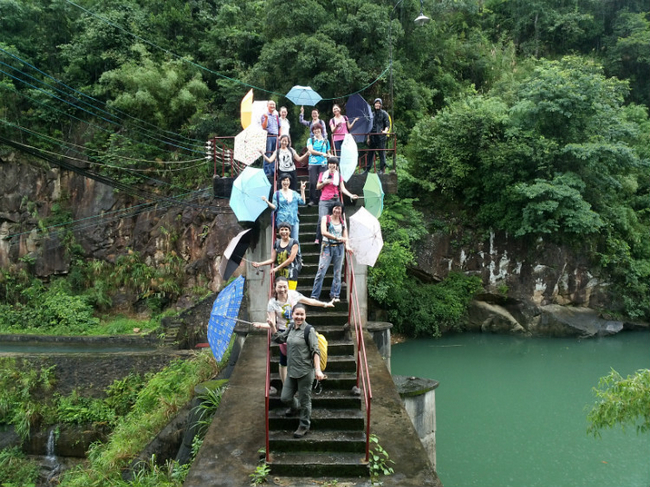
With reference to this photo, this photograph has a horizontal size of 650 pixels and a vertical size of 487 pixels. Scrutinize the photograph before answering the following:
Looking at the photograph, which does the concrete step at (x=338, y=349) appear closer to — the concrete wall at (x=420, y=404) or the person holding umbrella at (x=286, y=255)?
the person holding umbrella at (x=286, y=255)

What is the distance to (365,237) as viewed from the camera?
6906mm

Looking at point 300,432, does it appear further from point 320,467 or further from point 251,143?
point 251,143

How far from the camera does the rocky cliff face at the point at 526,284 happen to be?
57.7 feet

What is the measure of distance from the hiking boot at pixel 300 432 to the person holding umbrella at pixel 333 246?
1813 millimetres

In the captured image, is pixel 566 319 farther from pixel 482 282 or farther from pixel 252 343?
pixel 252 343

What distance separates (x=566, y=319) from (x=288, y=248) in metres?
14.3

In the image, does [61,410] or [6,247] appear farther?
[6,247]

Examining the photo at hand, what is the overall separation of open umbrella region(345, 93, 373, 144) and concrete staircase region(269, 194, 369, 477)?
185 inches

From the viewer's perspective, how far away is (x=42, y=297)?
19250 mm

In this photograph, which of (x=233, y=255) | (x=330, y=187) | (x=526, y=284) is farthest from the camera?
(x=526, y=284)

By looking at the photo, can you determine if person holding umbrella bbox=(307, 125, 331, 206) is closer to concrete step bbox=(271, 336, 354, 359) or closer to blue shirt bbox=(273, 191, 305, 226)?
blue shirt bbox=(273, 191, 305, 226)

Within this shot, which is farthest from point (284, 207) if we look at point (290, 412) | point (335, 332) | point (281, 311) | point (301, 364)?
point (290, 412)

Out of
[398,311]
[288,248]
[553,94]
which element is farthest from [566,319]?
[288,248]

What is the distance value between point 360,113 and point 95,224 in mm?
13845
